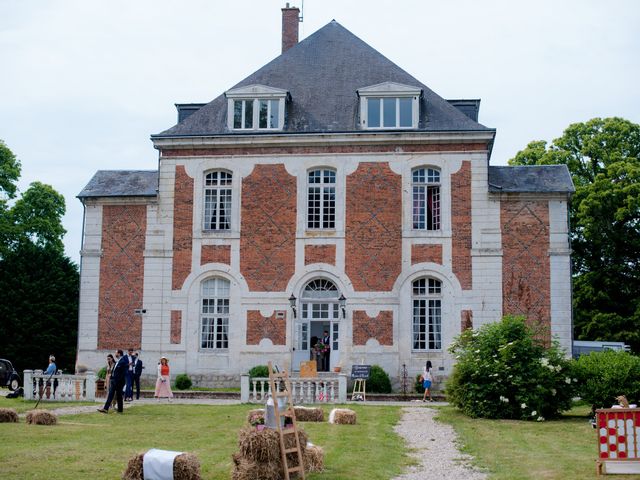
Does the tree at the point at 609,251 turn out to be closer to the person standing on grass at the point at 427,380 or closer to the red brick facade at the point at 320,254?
the person standing on grass at the point at 427,380

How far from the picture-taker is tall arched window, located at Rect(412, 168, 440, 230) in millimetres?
30172

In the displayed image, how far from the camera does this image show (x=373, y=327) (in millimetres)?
29516

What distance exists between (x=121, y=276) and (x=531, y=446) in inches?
→ 745

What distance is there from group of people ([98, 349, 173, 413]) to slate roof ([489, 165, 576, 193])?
12.5m

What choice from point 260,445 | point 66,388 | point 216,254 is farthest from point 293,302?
point 260,445

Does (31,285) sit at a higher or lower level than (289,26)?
lower

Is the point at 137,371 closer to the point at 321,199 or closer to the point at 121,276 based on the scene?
the point at 121,276

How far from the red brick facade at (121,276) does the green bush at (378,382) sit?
8060mm

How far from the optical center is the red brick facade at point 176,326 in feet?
98.8

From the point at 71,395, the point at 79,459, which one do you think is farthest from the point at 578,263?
the point at 79,459

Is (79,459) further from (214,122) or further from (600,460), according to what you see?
(214,122)

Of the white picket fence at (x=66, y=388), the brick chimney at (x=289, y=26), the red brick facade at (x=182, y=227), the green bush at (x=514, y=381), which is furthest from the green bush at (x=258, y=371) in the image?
the brick chimney at (x=289, y=26)

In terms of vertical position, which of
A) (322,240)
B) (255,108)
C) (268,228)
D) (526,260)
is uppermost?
(255,108)

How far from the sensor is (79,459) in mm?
12070
